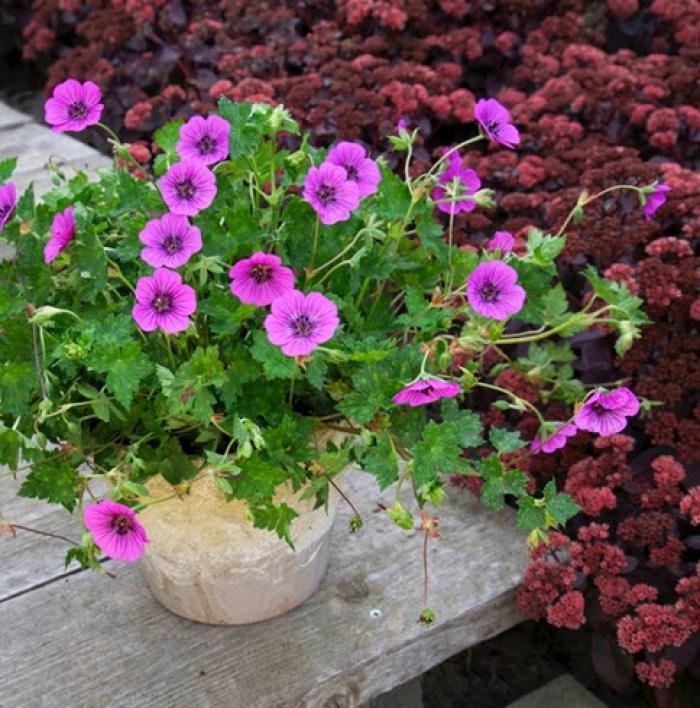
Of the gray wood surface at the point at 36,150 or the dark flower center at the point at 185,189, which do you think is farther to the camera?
the gray wood surface at the point at 36,150

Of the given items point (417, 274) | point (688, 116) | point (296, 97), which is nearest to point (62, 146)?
point (296, 97)

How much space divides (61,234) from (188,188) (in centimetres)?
14

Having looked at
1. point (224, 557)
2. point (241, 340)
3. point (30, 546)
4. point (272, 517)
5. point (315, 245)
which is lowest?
point (30, 546)

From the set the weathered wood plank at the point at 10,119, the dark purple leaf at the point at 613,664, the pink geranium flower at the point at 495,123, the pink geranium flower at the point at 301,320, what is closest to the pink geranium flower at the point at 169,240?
the pink geranium flower at the point at 301,320

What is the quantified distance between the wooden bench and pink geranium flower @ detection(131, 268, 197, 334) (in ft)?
1.77

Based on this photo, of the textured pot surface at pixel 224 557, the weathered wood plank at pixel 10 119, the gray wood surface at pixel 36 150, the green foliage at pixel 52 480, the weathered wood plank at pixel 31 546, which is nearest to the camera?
the green foliage at pixel 52 480

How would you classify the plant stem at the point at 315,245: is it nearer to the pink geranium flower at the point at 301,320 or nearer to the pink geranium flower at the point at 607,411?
the pink geranium flower at the point at 301,320

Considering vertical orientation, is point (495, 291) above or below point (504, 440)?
above

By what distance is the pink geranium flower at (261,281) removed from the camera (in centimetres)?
98

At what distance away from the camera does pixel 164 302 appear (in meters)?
0.97

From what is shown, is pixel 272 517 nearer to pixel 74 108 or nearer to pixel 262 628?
pixel 262 628

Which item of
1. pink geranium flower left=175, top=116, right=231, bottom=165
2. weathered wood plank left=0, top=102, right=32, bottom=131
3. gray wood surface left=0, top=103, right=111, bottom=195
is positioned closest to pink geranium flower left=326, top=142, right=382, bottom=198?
pink geranium flower left=175, top=116, right=231, bottom=165

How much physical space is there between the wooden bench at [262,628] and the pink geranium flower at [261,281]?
1.74 feet

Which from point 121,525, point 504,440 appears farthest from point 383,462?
point 121,525
